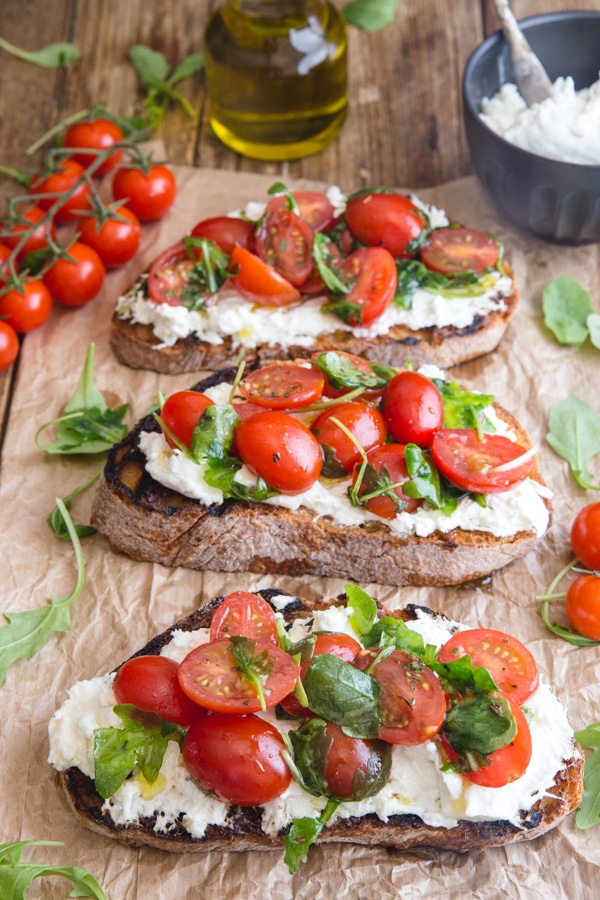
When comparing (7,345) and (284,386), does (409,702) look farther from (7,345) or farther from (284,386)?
(7,345)

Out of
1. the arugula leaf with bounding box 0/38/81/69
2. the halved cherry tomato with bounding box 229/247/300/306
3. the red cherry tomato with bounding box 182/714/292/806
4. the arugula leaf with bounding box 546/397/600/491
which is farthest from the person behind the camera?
the arugula leaf with bounding box 0/38/81/69

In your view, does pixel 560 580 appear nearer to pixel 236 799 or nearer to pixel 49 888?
pixel 236 799

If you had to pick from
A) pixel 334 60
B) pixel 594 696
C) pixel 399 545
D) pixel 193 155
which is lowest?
pixel 594 696

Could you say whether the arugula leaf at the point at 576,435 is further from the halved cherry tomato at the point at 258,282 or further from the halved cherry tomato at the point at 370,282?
the halved cherry tomato at the point at 258,282

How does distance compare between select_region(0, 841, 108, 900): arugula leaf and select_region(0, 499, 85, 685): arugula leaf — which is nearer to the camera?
select_region(0, 841, 108, 900): arugula leaf

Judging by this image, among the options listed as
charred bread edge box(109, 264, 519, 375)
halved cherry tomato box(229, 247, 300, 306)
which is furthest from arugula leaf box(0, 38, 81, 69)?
halved cherry tomato box(229, 247, 300, 306)

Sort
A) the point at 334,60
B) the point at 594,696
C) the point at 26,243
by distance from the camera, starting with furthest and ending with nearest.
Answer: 1. the point at 334,60
2. the point at 26,243
3. the point at 594,696

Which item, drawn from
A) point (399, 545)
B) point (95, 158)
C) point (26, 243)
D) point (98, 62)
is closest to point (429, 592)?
point (399, 545)

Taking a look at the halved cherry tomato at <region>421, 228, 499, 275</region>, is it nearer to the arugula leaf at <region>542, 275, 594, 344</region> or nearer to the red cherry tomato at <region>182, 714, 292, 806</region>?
the arugula leaf at <region>542, 275, 594, 344</region>
